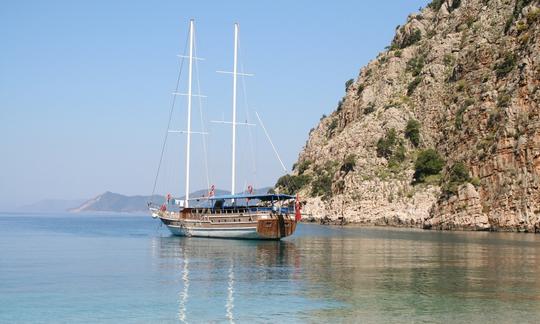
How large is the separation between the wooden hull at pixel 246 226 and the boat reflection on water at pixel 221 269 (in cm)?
114

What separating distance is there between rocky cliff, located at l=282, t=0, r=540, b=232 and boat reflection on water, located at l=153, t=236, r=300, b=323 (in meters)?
52.6

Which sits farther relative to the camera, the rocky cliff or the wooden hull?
the rocky cliff

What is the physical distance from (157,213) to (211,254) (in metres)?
37.1

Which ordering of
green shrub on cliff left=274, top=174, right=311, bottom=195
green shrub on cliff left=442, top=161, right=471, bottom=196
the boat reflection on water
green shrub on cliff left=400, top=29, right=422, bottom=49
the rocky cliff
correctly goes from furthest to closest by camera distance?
green shrub on cliff left=274, top=174, right=311, bottom=195 → green shrub on cliff left=400, top=29, right=422, bottom=49 → green shrub on cliff left=442, top=161, right=471, bottom=196 → the rocky cliff → the boat reflection on water

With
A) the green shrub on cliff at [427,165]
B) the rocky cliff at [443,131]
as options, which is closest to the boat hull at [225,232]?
the rocky cliff at [443,131]

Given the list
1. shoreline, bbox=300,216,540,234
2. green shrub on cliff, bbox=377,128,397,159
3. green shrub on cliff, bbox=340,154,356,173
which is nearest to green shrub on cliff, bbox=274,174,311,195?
shoreline, bbox=300,216,540,234

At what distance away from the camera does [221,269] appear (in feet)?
173

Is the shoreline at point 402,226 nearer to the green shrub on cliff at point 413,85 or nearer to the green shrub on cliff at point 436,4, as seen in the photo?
the green shrub on cliff at point 413,85

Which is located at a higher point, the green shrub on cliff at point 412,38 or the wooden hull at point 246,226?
the green shrub on cliff at point 412,38

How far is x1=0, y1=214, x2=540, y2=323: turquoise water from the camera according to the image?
33.1 meters

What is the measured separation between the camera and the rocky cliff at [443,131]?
393 feet

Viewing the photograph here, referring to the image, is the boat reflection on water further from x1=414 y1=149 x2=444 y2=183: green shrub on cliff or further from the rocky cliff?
x1=414 y1=149 x2=444 y2=183: green shrub on cliff

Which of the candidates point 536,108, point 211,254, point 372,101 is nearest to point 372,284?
point 211,254

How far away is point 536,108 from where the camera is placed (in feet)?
391
